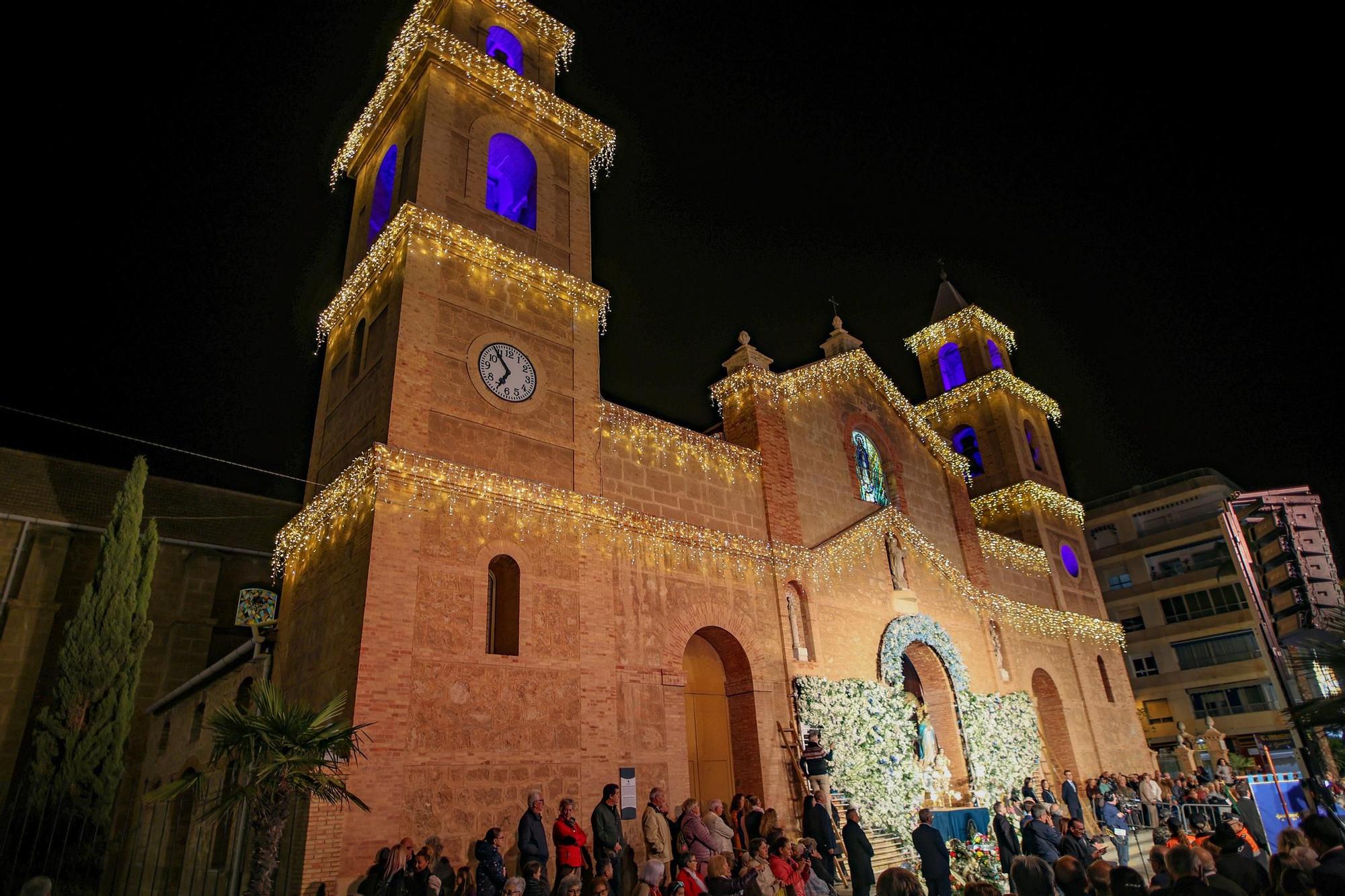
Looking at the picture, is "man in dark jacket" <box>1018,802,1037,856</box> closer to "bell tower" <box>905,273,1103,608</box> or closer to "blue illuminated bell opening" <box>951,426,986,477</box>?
"bell tower" <box>905,273,1103,608</box>

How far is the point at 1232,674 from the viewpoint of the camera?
37750 millimetres

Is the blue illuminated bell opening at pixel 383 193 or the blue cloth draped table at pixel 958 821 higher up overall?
the blue illuminated bell opening at pixel 383 193

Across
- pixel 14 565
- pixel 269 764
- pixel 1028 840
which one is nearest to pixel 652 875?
pixel 269 764

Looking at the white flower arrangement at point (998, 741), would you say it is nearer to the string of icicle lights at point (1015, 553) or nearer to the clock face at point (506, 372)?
the string of icicle lights at point (1015, 553)

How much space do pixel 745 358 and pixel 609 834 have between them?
11568 millimetres

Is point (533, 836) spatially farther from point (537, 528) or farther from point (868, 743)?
point (868, 743)

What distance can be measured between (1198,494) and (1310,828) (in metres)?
42.6

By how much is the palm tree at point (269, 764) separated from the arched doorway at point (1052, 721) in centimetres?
2070

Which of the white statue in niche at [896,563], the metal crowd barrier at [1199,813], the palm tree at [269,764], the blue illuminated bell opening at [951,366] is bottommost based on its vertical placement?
the metal crowd barrier at [1199,813]

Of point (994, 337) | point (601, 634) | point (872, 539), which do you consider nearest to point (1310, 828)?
point (601, 634)

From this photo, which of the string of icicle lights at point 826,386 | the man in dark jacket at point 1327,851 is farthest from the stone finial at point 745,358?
the man in dark jacket at point 1327,851

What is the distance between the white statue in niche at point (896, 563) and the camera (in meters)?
20.4

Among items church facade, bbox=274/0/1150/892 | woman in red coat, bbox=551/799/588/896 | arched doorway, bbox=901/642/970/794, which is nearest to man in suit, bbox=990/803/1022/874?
church facade, bbox=274/0/1150/892

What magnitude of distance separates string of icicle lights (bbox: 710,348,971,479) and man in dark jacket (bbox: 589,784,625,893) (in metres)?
10.4
